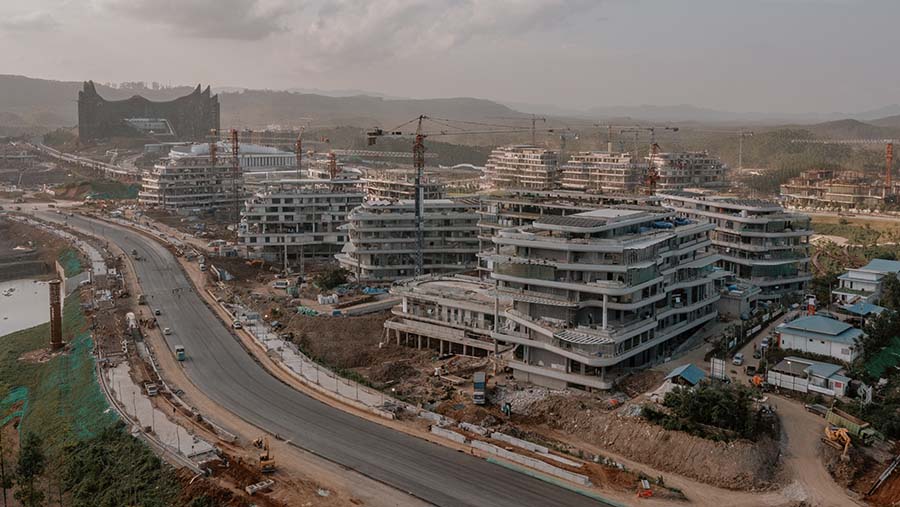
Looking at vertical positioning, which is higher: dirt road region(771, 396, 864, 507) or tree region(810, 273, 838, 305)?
tree region(810, 273, 838, 305)

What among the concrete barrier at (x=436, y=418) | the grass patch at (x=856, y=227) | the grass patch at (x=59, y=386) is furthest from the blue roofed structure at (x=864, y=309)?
the grass patch at (x=59, y=386)

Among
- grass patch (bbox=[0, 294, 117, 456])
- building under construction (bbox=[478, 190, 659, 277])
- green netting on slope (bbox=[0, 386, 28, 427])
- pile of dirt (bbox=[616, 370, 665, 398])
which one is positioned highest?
building under construction (bbox=[478, 190, 659, 277])

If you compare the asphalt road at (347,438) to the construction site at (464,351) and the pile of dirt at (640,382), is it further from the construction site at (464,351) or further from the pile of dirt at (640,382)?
the pile of dirt at (640,382)

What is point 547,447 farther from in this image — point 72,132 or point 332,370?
point 72,132

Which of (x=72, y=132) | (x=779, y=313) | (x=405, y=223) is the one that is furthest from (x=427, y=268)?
(x=72, y=132)

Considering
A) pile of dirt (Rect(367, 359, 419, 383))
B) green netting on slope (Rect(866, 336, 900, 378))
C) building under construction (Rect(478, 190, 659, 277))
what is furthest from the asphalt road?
building under construction (Rect(478, 190, 659, 277))

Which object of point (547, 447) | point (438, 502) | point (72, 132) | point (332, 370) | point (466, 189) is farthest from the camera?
point (72, 132)

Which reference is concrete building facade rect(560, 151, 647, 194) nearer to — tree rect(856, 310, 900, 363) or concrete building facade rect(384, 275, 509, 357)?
concrete building facade rect(384, 275, 509, 357)
